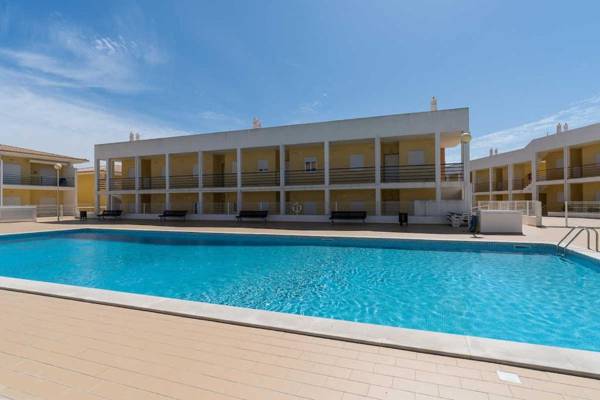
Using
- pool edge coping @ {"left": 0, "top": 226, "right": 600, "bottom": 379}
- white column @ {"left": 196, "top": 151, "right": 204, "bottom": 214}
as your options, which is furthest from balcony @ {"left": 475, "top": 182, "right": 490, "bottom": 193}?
pool edge coping @ {"left": 0, "top": 226, "right": 600, "bottom": 379}

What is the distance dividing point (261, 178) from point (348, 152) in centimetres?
678

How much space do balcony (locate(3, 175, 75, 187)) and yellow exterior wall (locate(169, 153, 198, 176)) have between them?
13.4 metres

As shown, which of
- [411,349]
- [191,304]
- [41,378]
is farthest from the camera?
[191,304]

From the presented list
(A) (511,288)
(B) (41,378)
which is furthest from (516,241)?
(B) (41,378)

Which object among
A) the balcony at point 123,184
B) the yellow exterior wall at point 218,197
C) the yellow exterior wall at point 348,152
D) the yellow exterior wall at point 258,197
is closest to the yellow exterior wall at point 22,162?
the balcony at point 123,184

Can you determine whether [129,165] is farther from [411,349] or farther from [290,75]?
[411,349]

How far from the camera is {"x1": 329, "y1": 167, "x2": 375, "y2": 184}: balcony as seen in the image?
18875 mm

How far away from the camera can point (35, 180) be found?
26375 mm

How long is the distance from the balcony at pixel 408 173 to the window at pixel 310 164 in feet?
15.8

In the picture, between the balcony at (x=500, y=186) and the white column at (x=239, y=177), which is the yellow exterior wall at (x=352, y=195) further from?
the balcony at (x=500, y=186)

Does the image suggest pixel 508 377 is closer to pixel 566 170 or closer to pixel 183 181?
pixel 183 181

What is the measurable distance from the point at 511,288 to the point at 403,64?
38.8ft

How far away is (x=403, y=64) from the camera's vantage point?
547 inches

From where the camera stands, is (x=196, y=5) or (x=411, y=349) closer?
(x=411, y=349)
